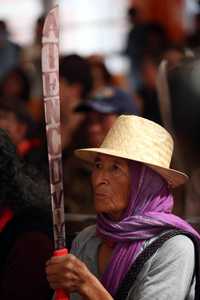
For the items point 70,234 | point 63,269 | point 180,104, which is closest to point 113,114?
point 180,104

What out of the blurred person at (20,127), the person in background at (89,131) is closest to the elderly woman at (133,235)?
the person in background at (89,131)

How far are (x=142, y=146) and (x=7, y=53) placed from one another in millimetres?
8242

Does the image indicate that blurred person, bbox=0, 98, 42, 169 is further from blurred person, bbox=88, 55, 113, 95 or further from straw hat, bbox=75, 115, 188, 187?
straw hat, bbox=75, 115, 188, 187

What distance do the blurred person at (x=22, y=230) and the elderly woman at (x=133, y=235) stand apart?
13.1 inches

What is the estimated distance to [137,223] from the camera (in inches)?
145

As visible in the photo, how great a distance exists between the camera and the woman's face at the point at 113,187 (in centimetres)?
374

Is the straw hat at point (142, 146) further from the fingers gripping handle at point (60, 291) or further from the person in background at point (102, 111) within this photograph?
the person in background at point (102, 111)

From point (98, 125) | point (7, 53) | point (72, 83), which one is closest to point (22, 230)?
point (98, 125)

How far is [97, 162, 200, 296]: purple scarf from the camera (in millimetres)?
3672

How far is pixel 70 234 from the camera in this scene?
4.47 metres

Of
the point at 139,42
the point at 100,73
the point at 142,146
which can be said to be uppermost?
the point at 142,146

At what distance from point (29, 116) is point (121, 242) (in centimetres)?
345

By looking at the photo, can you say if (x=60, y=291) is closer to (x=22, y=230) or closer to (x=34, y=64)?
(x=22, y=230)

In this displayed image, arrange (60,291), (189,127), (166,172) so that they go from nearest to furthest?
(60,291) → (166,172) → (189,127)
